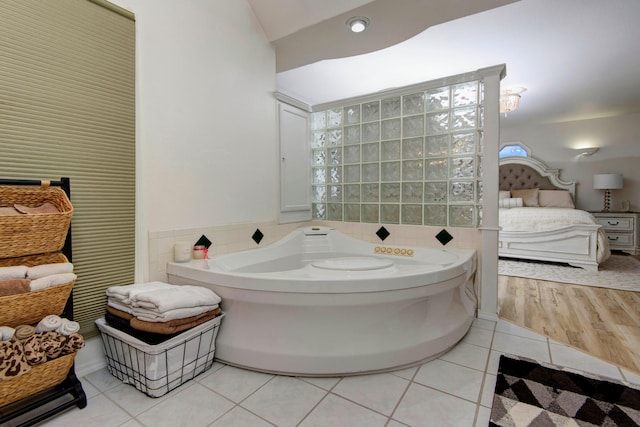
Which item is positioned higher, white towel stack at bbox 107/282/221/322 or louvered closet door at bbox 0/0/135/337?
louvered closet door at bbox 0/0/135/337

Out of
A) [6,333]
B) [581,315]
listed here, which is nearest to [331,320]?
[6,333]

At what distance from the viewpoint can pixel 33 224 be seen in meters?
1.21

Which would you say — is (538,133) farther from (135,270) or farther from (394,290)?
(135,270)

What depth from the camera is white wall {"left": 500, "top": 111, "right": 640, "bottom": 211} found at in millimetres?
5105

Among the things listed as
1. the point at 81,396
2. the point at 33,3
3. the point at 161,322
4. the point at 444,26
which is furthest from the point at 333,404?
the point at 444,26

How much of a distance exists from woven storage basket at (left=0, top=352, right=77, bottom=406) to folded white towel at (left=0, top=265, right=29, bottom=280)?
351mm

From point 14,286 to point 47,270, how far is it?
0.11 metres

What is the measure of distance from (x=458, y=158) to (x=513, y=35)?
1.29 meters

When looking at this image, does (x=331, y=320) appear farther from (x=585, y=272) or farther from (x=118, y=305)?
(x=585, y=272)

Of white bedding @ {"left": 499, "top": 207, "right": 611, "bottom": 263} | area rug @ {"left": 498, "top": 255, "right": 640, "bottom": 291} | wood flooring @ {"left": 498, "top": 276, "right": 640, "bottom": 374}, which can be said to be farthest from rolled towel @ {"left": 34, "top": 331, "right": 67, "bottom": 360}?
white bedding @ {"left": 499, "top": 207, "right": 611, "bottom": 263}

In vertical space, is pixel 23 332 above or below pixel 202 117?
below

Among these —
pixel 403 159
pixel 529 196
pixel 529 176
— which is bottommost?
pixel 529 196

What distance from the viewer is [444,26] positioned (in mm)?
2445

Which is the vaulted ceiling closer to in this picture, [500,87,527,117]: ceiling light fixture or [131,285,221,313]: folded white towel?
[500,87,527,117]: ceiling light fixture
